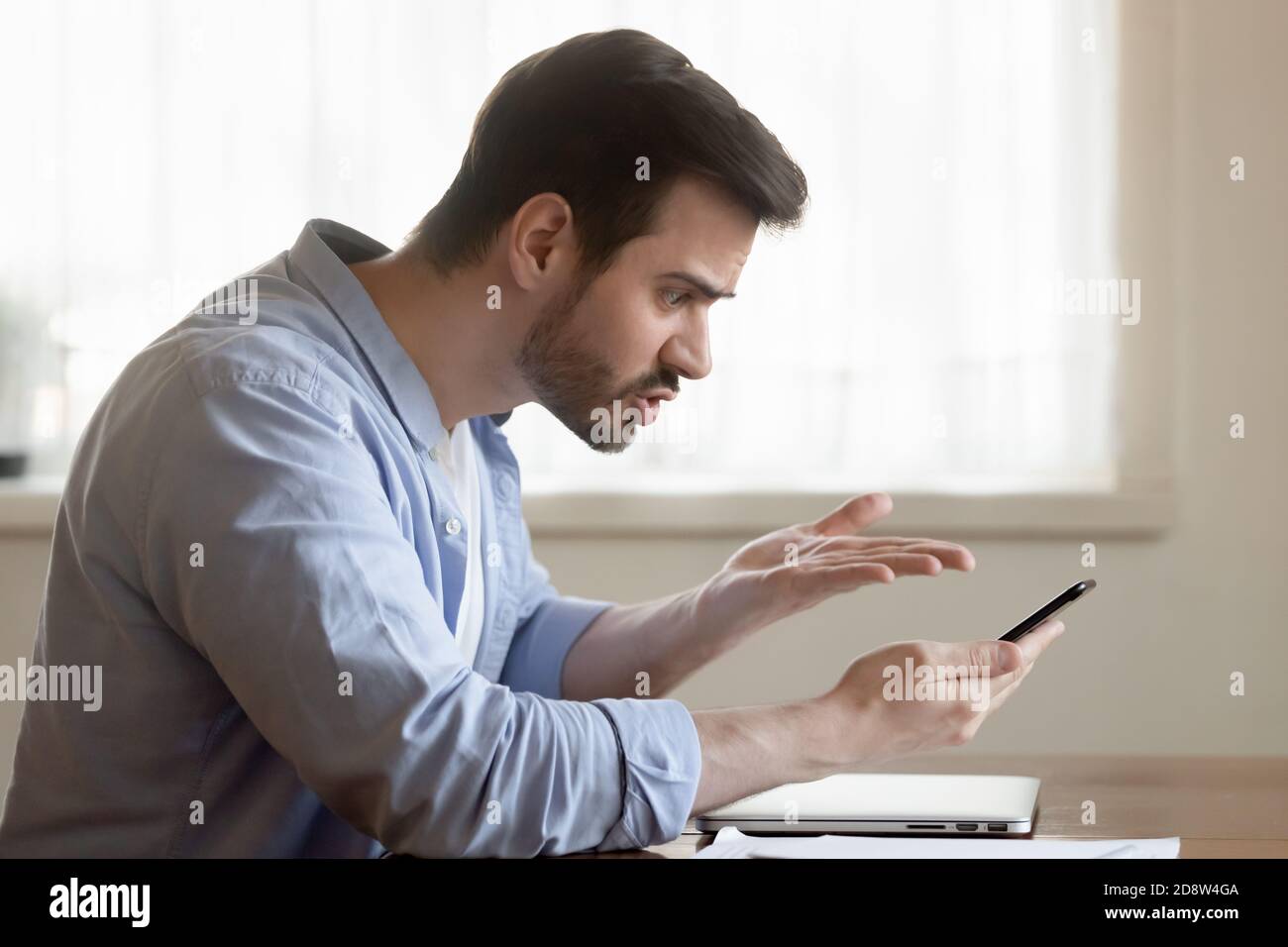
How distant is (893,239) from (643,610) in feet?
3.90

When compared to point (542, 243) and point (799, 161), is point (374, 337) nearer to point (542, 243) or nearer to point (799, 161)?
point (542, 243)

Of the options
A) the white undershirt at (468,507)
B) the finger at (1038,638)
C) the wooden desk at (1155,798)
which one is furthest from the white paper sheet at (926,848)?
the white undershirt at (468,507)

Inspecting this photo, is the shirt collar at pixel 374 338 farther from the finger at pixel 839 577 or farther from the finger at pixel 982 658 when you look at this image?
the finger at pixel 982 658

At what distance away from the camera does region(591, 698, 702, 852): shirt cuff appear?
0.87m

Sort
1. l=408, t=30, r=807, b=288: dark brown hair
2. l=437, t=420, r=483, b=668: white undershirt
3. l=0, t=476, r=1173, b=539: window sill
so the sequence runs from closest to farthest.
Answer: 1. l=408, t=30, r=807, b=288: dark brown hair
2. l=437, t=420, r=483, b=668: white undershirt
3. l=0, t=476, r=1173, b=539: window sill

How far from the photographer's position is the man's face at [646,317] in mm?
1172

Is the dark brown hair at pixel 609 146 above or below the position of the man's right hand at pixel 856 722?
above

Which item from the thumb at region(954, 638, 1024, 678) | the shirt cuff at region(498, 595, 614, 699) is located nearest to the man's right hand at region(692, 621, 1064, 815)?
the thumb at region(954, 638, 1024, 678)

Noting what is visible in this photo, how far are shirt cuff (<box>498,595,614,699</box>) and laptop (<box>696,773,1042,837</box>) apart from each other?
0.36 metres

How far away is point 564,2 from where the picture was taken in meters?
2.33

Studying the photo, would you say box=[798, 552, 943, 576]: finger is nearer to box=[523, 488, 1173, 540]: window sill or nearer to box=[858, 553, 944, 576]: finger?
box=[858, 553, 944, 576]: finger

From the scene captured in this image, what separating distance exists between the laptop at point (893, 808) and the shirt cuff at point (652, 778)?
0.28 feet
